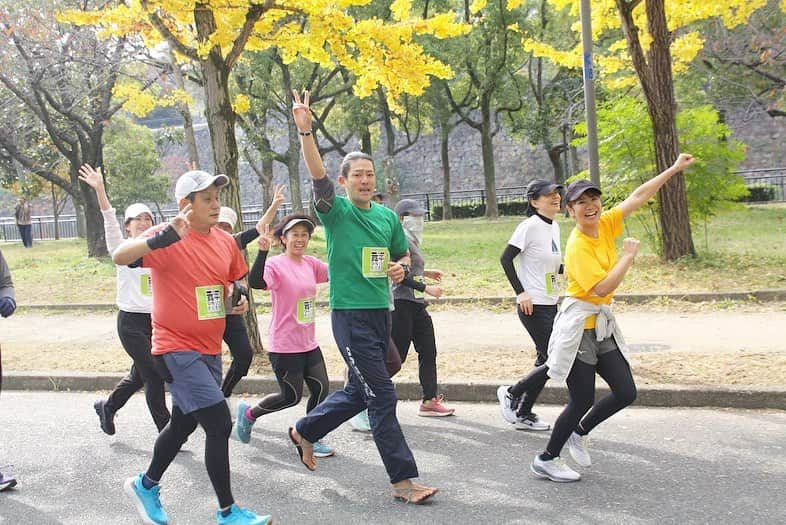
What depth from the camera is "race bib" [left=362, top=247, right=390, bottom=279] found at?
4.62 m

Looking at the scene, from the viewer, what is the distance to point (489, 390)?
6.89m

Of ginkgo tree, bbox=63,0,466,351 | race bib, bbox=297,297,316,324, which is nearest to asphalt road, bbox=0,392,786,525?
race bib, bbox=297,297,316,324

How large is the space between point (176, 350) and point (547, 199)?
287 cm

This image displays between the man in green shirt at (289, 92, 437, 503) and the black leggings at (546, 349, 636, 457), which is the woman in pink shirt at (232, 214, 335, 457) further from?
the black leggings at (546, 349, 636, 457)

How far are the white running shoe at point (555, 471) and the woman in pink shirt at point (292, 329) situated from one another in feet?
4.72

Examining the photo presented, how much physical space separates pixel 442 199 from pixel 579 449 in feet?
116

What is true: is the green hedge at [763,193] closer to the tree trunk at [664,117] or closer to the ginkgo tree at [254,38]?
the tree trunk at [664,117]

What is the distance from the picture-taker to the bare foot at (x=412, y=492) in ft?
14.7

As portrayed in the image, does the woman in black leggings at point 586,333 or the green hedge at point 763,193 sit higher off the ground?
the green hedge at point 763,193

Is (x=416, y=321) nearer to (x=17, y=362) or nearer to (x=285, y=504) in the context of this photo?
(x=285, y=504)

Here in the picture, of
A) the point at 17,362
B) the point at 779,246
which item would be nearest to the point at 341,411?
the point at 17,362

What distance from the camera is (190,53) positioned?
8414mm

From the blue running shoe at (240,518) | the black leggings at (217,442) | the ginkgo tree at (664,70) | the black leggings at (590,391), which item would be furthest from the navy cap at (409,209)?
the ginkgo tree at (664,70)

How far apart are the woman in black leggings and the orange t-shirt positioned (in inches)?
75.1
